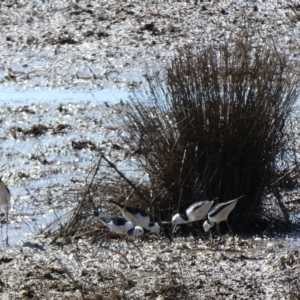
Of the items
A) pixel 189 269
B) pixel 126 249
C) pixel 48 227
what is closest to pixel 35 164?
pixel 48 227

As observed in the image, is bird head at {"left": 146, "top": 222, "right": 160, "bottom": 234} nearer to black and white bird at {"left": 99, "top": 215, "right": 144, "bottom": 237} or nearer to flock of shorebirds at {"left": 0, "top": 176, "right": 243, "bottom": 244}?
flock of shorebirds at {"left": 0, "top": 176, "right": 243, "bottom": 244}

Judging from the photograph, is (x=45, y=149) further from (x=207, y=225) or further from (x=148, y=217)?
(x=207, y=225)

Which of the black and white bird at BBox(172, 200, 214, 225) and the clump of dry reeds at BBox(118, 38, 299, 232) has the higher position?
the clump of dry reeds at BBox(118, 38, 299, 232)

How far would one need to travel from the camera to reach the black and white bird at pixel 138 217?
672 centimetres

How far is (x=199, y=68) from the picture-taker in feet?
22.7

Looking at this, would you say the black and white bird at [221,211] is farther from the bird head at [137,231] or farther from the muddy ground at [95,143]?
the bird head at [137,231]

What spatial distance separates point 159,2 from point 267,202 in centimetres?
810

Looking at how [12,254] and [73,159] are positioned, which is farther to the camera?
[73,159]

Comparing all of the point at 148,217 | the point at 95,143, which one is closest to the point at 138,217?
the point at 148,217

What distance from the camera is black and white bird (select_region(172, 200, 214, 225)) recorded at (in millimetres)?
6656

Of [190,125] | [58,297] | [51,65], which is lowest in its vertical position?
[51,65]

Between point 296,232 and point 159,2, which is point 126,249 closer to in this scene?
point 296,232

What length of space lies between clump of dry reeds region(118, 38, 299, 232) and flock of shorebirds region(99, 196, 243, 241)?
1.13 ft

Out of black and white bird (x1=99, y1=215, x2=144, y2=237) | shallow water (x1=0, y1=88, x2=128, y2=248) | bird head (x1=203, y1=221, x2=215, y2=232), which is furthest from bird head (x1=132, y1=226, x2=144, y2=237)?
shallow water (x1=0, y1=88, x2=128, y2=248)
